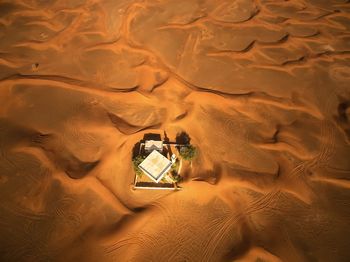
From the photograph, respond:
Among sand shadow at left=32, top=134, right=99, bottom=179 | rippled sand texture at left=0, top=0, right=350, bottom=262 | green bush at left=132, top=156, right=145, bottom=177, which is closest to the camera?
rippled sand texture at left=0, top=0, right=350, bottom=262

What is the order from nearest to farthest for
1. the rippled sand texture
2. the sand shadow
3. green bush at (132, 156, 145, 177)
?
the rippled sand texture, green bush at (132, 156, 145, 177), the sand shadow

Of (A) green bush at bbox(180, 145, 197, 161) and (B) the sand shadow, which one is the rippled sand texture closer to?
(B) the sand shadow

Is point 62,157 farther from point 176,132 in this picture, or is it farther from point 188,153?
point 188,153

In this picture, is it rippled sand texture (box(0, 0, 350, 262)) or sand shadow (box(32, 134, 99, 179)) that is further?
sand shadow (box(32, 134, 99, 179))

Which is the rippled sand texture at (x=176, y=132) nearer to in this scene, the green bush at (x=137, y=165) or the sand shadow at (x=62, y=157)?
the sand shadow at (x=62, y=157)

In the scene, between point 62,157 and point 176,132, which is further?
point 176,132

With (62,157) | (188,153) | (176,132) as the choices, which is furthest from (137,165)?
(62,157)

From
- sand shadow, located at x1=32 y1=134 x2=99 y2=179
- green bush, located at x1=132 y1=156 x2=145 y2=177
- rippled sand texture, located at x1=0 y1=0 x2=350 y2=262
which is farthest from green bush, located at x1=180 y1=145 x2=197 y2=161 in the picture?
sand shadow, located at x1=32 y1=134 x2=99 y2=179

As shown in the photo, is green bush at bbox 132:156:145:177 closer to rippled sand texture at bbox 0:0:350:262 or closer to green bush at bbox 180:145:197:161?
Result: rippled sand texture at bbox 0:0:350:262
